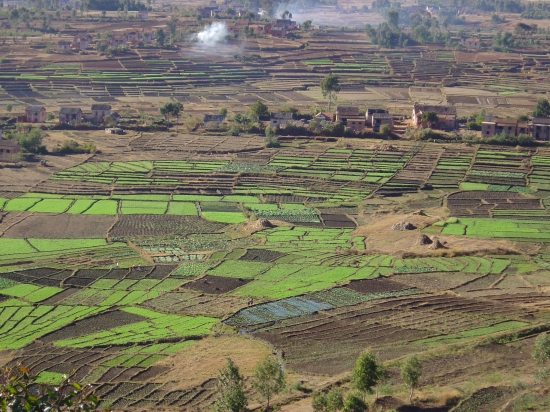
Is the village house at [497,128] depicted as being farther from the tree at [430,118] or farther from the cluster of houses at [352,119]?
the cluster of houses at [352,119]

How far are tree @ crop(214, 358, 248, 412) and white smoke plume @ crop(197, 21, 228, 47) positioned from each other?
265ft

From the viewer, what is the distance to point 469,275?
34281 mm

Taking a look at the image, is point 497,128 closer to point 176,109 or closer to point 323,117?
point 323,117

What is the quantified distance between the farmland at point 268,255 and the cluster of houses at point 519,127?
251cm

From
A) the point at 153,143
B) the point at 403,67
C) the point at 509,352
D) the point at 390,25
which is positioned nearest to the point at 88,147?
the point at 153,143

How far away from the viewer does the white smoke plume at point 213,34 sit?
101 metres

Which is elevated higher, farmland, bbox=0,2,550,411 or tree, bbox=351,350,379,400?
tree, bbox=351,350,379,400

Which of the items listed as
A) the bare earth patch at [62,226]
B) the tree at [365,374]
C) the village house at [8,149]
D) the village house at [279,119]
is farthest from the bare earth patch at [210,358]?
the village house at [279,119]

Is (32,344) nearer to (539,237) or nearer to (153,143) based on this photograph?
(539,237)

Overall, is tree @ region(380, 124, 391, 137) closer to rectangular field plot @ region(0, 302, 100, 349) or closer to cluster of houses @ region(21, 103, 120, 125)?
cluster of houses @ region(21, 103, 120, 125)

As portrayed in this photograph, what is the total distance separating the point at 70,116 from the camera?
64.8m

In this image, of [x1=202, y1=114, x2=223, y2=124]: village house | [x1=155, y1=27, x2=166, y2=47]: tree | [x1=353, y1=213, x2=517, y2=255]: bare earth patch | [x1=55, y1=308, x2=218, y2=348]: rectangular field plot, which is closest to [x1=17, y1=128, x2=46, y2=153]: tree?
[x1=202, y1=114, x2=223, y2=124]: village house

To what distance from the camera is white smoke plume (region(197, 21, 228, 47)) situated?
333ft

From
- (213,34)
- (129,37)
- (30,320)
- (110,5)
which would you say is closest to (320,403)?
A: (30,320)
